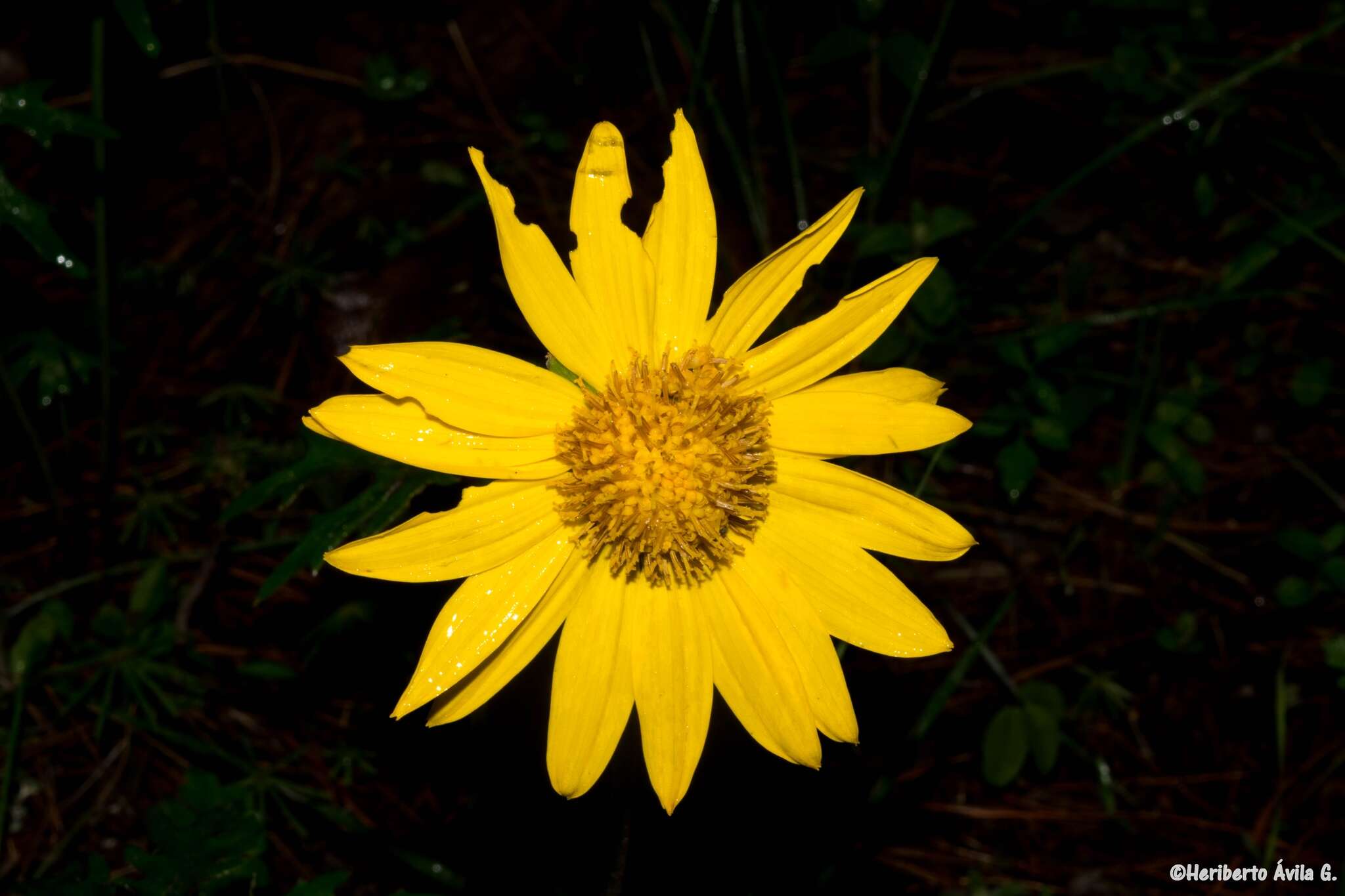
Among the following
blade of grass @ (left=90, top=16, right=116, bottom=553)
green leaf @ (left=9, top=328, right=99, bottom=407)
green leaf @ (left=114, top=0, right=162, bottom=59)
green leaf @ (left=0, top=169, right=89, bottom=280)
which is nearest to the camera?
green leaf @ (left=114, top=0, right=162, bottom=59)

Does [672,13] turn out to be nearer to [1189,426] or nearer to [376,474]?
[376,474]

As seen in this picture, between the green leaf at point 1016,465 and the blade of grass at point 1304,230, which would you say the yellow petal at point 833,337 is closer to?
the green leaf at point 1016,465

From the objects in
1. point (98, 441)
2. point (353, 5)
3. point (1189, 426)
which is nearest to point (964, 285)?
point (1189, 426)

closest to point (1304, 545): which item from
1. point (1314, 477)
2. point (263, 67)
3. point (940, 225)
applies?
point (1314, 477)

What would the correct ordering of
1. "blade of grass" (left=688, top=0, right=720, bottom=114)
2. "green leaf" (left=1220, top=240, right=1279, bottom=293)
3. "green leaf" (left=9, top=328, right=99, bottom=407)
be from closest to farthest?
"green leaf" (left=9, top=328, right=99, bottom=407) < "blade of grass" (left=688, top=0, right=720, bottom=114) < "green leaf" (left=1220, top=240, right=1279, bottom=293)

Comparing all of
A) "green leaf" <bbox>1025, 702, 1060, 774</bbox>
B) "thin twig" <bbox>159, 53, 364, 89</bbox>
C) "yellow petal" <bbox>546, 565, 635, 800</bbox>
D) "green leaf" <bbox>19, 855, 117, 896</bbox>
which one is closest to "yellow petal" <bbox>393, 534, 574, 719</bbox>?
"yellow petal" <bbox>546, 565, 635, 800</bbox>

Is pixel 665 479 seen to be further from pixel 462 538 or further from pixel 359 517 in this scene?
pixel 359 517

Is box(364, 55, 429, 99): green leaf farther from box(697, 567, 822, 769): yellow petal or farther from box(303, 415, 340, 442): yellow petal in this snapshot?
box(697, 567, 822, 769): yellow petal
